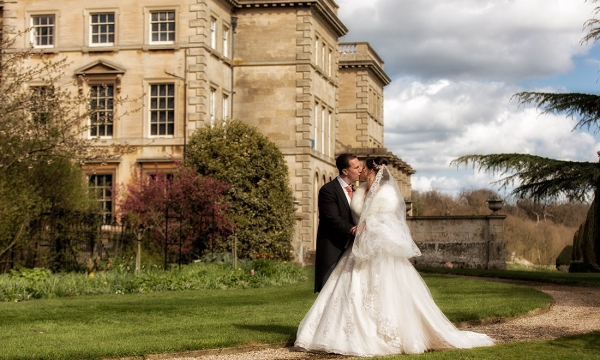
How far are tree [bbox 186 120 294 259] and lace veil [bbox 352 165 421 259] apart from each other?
921 inches

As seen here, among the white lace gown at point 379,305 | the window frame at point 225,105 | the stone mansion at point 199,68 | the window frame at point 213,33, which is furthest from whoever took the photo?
the window frame at point 225,105

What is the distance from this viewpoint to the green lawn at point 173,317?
36.3 feet

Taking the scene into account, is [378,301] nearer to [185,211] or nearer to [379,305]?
[379,305]

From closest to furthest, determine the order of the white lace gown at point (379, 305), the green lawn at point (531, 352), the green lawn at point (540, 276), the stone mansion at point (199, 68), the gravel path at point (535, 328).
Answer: the green lawn at point (531, 352)
the white lace gown at point (379, 305)
the gravel path at point (535, 328)
the green lawn at point (540, 276)
the stone mansion at point (199, 68)

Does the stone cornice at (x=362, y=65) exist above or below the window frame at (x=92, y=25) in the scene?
above

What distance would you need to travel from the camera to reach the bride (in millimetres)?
10656

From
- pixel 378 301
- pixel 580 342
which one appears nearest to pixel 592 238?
pixel 580 342

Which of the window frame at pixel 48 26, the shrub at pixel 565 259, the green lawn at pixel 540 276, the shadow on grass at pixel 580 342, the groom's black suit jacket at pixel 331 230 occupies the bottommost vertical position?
the shrub at pixel 565 259

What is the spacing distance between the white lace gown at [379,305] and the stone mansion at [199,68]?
25392 millimetres

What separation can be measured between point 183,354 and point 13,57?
1335cm

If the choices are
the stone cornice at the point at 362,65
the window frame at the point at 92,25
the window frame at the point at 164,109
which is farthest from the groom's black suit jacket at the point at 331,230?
the stone cornice at the point at 362,65

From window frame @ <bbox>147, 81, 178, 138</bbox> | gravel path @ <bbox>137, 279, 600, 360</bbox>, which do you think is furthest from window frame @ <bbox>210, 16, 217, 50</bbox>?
gravel path @ <bbox>137, 279, 600, 360</bbox>

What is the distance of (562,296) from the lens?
1906cm

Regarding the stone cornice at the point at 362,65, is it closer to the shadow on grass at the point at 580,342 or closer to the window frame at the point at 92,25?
the window frame at the point at 92,25
